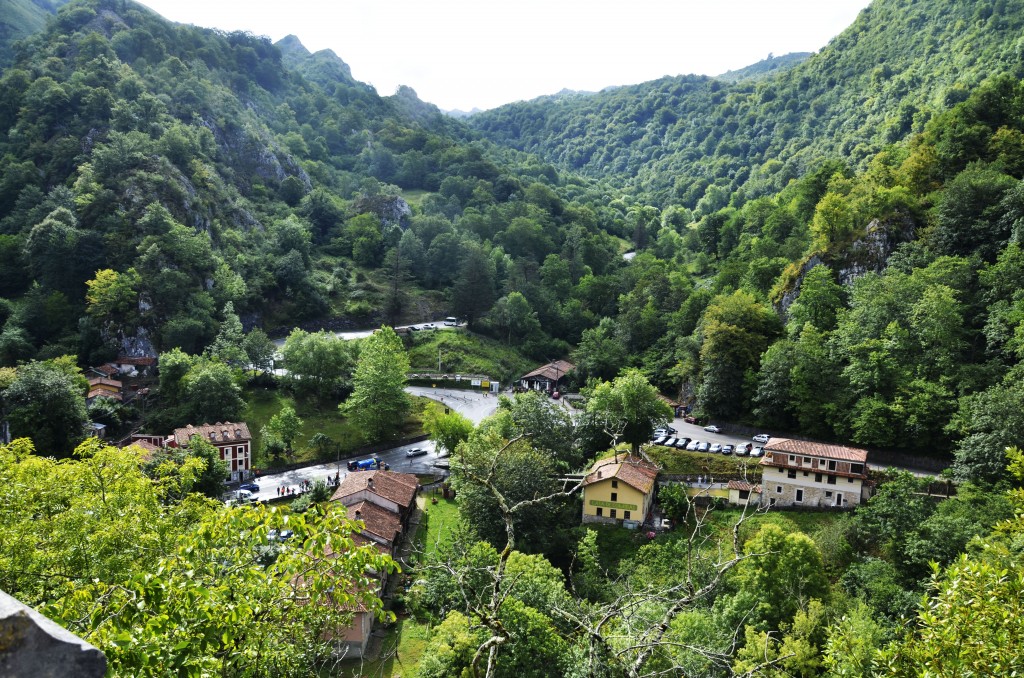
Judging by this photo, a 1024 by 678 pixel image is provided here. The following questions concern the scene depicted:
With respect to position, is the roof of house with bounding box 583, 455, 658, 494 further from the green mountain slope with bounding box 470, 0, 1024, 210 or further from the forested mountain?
the green mountain slope with bounding box 470, 0, 1024, 210

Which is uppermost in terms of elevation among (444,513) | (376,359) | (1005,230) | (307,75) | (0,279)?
(307,75)

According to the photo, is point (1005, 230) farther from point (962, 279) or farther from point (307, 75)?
point (307, 75)

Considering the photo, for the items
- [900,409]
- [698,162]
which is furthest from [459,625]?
[698,162]

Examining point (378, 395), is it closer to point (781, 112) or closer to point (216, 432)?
point (216, 432)

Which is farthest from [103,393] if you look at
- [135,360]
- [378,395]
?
[378,395]

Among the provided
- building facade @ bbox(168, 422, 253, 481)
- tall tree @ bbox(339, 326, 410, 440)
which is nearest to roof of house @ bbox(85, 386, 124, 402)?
building facade @ bbox(168, 422, 253, 481)

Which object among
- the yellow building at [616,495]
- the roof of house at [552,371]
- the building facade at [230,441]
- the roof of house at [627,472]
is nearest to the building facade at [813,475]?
the roof of house at [627,472]
